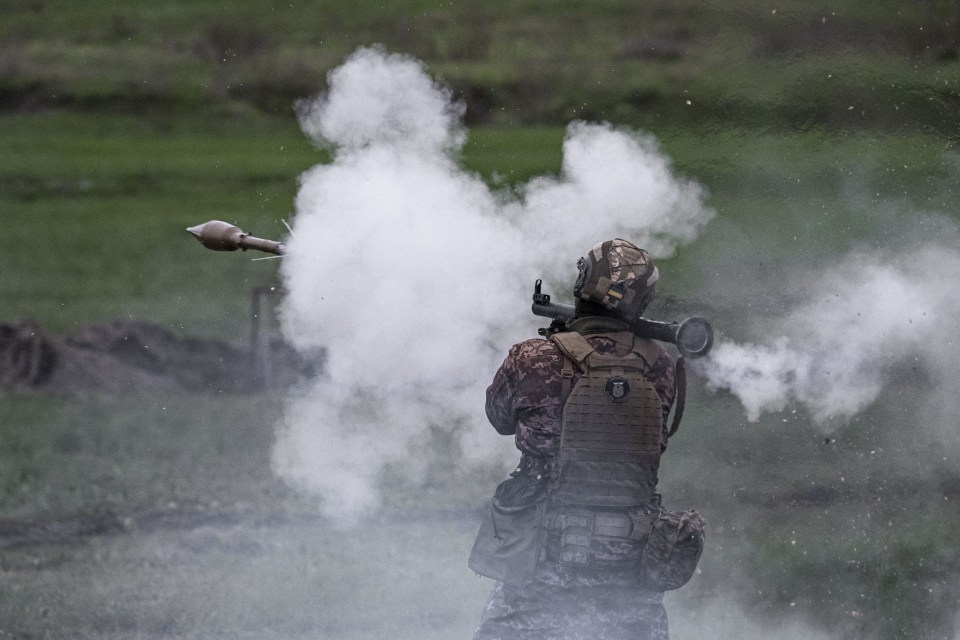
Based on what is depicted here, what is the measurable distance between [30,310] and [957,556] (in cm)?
1184

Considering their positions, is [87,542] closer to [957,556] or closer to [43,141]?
[957,556]

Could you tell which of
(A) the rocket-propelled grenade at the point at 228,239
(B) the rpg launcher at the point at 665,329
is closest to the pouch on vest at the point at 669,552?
(B) the rpg launcher at the point at 665,329

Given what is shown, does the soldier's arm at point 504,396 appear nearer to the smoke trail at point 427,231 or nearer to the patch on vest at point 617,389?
the patch on vest at point 617,389

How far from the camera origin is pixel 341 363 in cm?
730

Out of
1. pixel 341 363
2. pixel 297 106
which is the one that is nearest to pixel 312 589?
pixel 341 363

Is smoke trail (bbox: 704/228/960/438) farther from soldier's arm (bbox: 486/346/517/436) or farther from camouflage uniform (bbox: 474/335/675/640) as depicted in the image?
soldier's arm (bbox: 486/346/517/436)

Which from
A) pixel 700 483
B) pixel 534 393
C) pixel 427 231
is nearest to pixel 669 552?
pixel 534 393

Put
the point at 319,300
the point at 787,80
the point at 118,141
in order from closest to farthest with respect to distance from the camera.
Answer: the point at 319,300 < the point at 787,80 < the point at 118,141

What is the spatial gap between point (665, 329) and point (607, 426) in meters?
0.45

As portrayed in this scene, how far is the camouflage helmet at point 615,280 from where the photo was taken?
5324 millimetres

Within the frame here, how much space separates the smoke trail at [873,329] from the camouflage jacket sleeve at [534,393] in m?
2.21

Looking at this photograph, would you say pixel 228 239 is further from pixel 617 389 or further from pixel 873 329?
pixel 873 329

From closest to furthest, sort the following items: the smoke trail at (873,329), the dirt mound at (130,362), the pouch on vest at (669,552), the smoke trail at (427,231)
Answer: the pouch on vest at (669,552), the smoke trail at (427,231), the smoke trail at (873,329), the dirt mound at (130,362)

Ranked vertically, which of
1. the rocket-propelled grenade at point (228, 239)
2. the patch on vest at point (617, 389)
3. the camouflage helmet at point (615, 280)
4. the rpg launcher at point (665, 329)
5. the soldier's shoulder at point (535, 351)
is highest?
the rocket-propelled grenade at point (228, 239)
